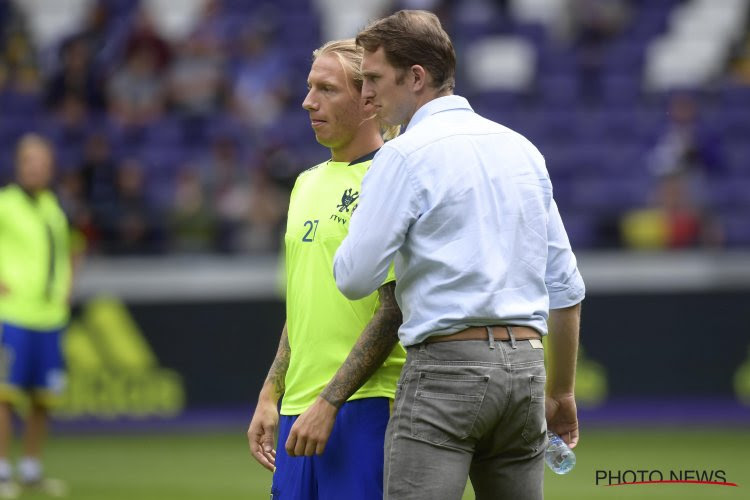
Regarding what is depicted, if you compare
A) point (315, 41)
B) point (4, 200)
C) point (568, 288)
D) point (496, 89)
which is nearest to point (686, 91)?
point (496, 89)

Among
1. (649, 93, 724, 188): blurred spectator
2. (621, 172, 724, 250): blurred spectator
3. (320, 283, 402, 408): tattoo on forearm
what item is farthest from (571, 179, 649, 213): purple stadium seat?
(320, 283, 402, 408): tattoo on forearm

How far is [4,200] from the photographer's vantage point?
9.63 meters

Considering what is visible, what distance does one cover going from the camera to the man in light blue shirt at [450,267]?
11.6ft

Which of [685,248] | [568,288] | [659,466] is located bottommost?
[659,466]

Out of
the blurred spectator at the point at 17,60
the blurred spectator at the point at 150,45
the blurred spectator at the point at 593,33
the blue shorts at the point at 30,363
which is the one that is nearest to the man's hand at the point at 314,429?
the blue shorts at the point at 30,363

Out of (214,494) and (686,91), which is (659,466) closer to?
(214,494)

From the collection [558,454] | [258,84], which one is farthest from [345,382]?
[258,84]

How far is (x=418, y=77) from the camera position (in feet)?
12.1

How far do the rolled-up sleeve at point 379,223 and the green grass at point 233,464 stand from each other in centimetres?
508

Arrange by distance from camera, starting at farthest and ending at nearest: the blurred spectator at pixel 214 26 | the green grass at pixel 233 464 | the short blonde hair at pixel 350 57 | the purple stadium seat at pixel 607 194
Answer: the blurred spectator at pixel 214 26
the purple stadium seat at pixel 607 194
the green grass at pixel 233 464
the short blonde hair at pixel 350 57

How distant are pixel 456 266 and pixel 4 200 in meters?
6.80

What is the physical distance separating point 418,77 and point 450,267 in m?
0.56

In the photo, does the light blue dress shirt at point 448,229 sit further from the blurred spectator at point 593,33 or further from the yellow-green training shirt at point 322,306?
the blurred spectator at point 593,33

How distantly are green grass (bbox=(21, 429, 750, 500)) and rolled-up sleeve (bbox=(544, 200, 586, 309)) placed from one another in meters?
4.69
